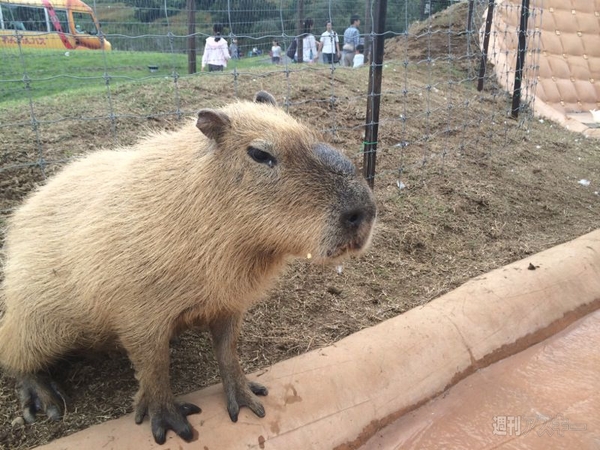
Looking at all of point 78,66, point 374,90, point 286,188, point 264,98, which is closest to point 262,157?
point 286,188

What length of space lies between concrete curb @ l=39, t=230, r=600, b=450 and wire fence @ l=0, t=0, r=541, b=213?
3.79 ft

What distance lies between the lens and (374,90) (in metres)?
3.87

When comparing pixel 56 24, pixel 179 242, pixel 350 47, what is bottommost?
pixel 179 242

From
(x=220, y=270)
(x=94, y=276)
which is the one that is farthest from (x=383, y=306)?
(x=94, y=276)

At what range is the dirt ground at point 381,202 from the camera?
2578 mm

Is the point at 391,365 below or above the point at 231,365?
below

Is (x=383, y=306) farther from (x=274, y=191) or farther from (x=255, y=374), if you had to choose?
(x=274, y=191)

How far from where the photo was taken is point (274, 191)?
1916mm

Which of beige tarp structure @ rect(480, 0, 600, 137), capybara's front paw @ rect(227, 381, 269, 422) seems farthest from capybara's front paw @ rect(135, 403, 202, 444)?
beige tarp structure @ rect(480, 0, 600, 137)

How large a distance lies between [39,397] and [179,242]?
97 centimetres

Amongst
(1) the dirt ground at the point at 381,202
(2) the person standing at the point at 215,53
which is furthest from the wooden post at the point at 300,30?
(1) the dirt ground at the point at 381,202

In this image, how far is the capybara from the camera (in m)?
1.90

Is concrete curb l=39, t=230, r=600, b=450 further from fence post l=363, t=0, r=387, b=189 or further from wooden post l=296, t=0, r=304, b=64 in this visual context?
wooden post l=296, t=0, r=304, b=64

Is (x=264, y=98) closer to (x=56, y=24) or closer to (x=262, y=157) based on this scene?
(x=262, y=157)
